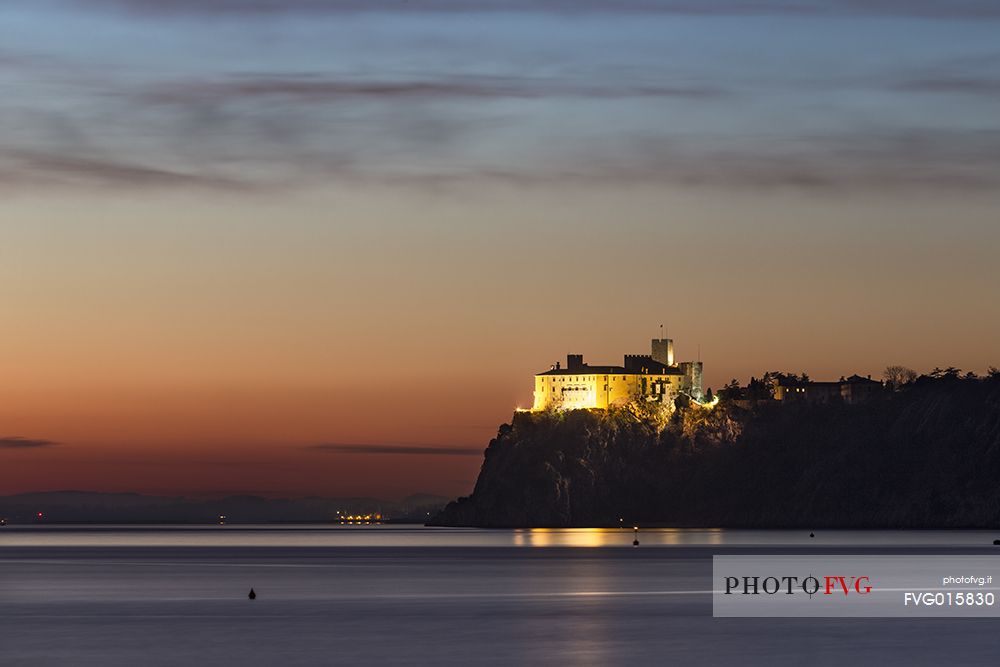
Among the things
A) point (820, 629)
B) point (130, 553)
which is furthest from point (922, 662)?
point (130, 553)

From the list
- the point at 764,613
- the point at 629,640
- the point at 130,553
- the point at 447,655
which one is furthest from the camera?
the point at 130,553

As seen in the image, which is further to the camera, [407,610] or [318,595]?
[318,595]

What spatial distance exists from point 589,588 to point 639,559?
46.8 meters

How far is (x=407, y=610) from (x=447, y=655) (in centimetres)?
2204

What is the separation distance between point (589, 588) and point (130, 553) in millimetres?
89601

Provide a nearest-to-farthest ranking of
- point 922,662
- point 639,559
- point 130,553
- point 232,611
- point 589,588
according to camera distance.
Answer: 1. point 922,662
2. point 232,611
3. point 589,588
4. point 639,559
5. point 130,553

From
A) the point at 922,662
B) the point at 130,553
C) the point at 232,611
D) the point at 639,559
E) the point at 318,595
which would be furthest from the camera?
the point at 130,553

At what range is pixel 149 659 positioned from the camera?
53.9m

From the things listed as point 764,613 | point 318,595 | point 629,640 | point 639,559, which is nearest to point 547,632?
point 629,640

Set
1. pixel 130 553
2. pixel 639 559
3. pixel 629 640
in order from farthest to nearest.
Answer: pixel 130 553, pixel 639 559, pixel 629 640

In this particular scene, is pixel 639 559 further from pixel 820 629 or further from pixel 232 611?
pixel 820 629

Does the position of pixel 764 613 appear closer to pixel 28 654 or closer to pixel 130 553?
pixel 28 654

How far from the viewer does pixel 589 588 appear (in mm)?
95062

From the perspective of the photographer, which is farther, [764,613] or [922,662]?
[764,613]
